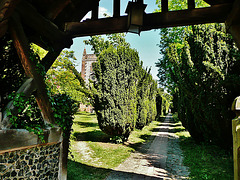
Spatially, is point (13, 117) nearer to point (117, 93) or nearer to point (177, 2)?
point (117, 93)

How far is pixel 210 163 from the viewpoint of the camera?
573cm

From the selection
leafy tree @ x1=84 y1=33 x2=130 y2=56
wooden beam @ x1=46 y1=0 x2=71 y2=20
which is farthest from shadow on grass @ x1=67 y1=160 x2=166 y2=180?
leafy tree @ x1=84 y1=33 x2=130 y2=56

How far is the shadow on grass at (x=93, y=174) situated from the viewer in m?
4.58

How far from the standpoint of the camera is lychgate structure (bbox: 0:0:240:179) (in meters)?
2.53

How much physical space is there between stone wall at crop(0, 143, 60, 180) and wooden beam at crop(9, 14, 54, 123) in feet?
1.97

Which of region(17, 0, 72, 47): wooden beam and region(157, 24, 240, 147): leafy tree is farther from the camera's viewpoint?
region(157, 24, 240, 147): leafy tree

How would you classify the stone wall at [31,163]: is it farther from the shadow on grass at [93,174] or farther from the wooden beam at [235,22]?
the wooden beam at [235,22]

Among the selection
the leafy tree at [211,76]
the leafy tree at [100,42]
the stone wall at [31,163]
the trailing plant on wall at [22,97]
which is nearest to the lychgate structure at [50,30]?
the stone wall at [31,163]

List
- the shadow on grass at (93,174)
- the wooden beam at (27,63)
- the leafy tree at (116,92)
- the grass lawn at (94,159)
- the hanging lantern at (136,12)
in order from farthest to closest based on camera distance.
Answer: the leafy tree at (116,92) → the grass lawn at (94,159) → the shadow on grass at (93,174) → the hanging lantern at (136,12) → the wooden beam at (27,63)

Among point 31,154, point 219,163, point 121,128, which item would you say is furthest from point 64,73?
point 219,163

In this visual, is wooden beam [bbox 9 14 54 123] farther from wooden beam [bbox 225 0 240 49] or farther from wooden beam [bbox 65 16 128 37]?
wooden beam [bbox 225 0 240 49]

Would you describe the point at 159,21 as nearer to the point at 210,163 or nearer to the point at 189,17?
the point at 189,17

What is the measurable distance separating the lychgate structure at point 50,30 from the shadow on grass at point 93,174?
1116 mm

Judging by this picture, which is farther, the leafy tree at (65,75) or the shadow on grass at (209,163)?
the leafy tree at (65,75)
